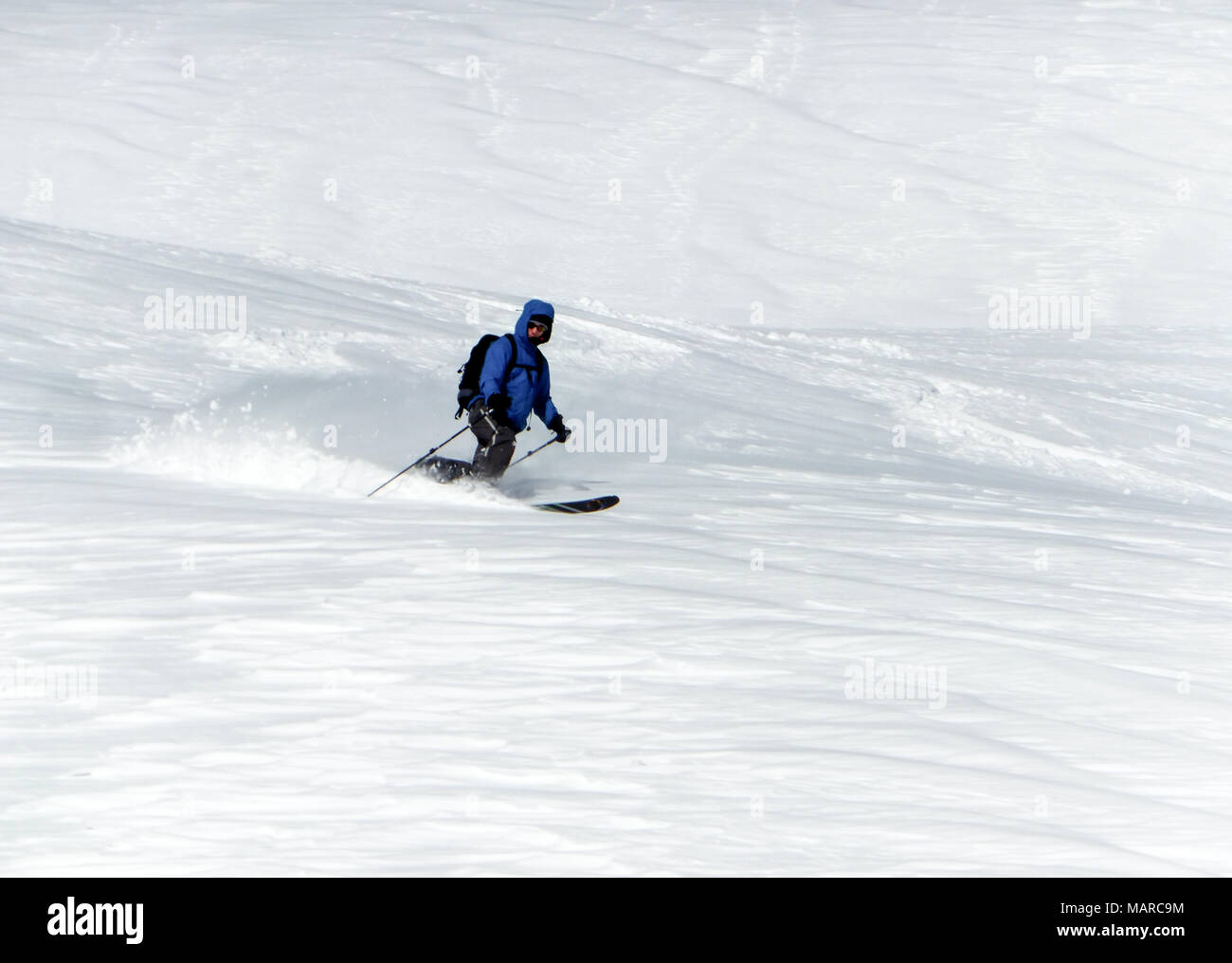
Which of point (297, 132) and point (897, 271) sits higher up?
point (297, 132)

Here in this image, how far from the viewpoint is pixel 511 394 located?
869 cm

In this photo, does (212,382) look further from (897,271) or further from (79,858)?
(897,271)

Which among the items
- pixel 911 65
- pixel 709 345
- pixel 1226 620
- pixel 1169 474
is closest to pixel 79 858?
pixel 1226 620

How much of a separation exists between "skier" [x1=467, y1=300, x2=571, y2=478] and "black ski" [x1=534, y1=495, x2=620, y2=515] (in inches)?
15.8

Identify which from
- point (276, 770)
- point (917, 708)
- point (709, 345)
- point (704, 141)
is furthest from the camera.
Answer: point (704, 141)

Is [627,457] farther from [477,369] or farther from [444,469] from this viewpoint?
[477,369]

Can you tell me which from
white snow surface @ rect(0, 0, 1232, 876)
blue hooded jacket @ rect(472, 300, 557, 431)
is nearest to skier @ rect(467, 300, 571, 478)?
blue hooded jacket @ rect(472, 300, 557, 431)

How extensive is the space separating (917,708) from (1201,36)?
2857 centimetres

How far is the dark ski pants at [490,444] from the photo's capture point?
8695 mm

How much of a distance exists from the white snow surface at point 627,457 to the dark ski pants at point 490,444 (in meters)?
0.17

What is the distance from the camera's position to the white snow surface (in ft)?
13.2

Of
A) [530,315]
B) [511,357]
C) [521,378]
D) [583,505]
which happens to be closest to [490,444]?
[521,378]

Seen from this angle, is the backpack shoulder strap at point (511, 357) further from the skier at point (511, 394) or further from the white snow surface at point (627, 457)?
the white snow surface at point (627, 457)

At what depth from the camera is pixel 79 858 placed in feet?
11.3
